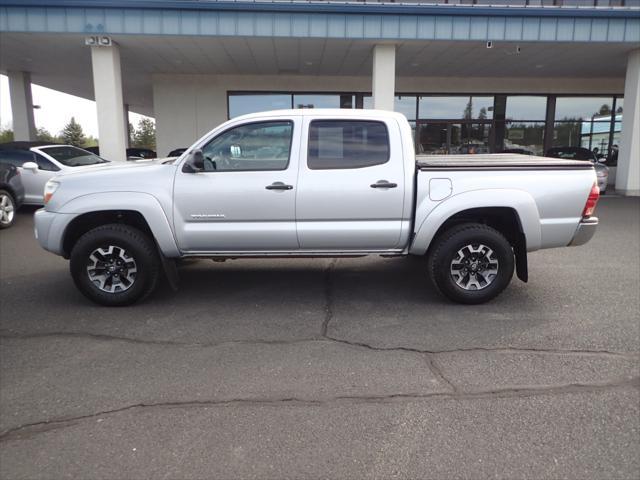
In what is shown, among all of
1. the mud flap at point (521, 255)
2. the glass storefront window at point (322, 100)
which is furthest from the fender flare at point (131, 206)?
the glass storefront window at point (322, 100)

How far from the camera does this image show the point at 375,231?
5.29 metres

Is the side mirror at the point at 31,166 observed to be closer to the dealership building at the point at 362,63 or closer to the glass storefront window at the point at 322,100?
the dealership building at the point at 362,63

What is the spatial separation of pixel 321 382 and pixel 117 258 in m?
2.83

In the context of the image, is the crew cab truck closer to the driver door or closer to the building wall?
the driver door

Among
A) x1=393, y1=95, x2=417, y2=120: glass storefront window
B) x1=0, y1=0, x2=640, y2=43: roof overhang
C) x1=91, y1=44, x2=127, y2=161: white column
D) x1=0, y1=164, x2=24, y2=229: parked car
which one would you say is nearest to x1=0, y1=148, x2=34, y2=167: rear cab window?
x1=0, y1=164, x2=24, y2=229: parked car

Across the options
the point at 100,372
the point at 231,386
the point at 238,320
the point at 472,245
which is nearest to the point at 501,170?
the point at 472,245

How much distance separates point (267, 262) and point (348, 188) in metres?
2.53

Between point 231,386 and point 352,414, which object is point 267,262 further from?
point 352,414

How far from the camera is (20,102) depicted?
18.8 metres

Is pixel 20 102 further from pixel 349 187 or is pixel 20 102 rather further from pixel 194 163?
pixel 349 187

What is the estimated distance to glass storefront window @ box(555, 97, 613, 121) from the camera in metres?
19.7

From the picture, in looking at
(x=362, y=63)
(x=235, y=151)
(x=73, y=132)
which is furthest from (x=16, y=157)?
(x=73, y=132)

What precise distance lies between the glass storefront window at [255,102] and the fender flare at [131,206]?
561 inches

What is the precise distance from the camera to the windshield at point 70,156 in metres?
11.8
